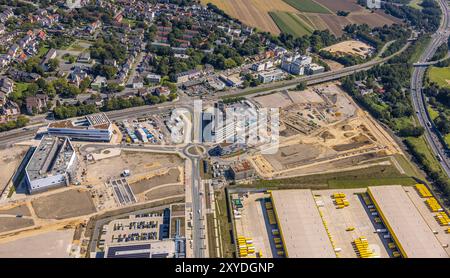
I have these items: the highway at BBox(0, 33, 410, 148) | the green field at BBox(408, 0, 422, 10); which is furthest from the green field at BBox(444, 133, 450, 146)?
the green field at BBox(408, 0, 422, 10)

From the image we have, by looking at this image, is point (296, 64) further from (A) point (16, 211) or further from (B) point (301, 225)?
(A) point (16, 211)

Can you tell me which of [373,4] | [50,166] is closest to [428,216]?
[50,166]

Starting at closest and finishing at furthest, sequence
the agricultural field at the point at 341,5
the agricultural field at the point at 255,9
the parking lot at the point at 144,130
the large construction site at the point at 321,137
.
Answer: the large construction site at the point at 321,137
the parking lot at the point at 144,130
the agricultural field at the point at 255,9
the agricultural field at the point at 341,5

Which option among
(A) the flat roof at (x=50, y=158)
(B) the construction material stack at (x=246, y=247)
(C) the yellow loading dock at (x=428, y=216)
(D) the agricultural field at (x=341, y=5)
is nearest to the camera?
(B) the construction material stack at (x=246, y=247)

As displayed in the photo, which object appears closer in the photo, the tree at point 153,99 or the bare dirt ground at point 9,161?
the bare dirt ground at point 9,161

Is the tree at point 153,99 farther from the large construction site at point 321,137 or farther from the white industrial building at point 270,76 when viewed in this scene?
the white industrial building at point 270,76

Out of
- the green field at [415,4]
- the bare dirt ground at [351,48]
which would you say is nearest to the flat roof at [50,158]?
the bare dirt ground at [351,48]

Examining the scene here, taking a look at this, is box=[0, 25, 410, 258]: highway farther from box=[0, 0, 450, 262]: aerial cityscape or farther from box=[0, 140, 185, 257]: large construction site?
box=[0, 140, 185, 257]: large construction site
